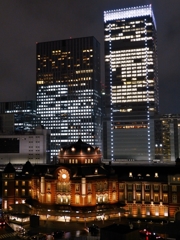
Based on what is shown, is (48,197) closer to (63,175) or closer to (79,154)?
(63,175)

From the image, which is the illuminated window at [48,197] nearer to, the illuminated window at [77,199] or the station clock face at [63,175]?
the station clock face at [63,175]

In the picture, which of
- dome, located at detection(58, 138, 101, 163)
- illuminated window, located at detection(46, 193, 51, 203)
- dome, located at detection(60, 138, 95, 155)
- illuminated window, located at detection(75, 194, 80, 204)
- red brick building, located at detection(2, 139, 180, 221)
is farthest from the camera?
dome, located at detection(60, 138, 95, 155)

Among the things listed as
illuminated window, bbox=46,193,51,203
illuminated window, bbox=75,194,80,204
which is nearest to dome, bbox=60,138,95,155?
illuminated window, bbox=46,193,51,203

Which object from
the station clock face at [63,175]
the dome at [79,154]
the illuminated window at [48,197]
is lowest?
the illuminated window at [48,197]

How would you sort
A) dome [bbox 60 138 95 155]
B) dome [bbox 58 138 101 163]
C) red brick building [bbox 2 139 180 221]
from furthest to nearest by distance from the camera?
1. dome [bbox 60 138 95 155]
2. dome [bbox 58 138 101 163]
3. red brick building [bbox 2 139 180 221]

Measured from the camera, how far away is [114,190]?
309 ft

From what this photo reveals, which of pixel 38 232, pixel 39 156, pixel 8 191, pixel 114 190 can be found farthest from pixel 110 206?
pixel 39 156

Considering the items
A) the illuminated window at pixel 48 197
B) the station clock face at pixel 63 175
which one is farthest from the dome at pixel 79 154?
the illuminated window at pixel 48 197

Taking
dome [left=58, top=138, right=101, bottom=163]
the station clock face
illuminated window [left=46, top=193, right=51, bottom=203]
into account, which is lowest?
illuminated window [left=46, top=193, right=51, bottom=203]

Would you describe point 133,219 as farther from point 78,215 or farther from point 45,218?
point 45,218

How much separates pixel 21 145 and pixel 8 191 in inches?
3207

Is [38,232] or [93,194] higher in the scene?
[93,194]

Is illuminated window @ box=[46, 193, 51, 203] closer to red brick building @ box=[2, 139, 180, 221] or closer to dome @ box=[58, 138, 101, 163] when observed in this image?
red brick building @ box=[2, 139, 180, 221]

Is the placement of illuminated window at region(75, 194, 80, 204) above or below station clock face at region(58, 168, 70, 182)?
below
